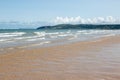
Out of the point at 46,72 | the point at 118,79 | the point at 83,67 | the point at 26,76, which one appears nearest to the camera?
the point at 118,79

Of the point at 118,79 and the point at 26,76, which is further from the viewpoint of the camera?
the point at 26,76

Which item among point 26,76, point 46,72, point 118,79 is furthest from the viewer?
point 46,72

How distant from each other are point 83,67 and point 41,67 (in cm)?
153

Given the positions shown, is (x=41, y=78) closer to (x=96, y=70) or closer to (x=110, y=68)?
(x=96, y=70)

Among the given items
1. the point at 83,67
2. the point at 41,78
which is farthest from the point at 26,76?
the point at 83,67

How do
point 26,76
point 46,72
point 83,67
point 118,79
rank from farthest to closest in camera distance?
point 83,67
point 46,72
point 26,76
point 118,79

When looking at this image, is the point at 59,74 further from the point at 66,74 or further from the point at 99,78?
the point at 99,78

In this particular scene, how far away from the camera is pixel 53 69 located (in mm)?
9133

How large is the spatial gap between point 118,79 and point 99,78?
1.76 ft

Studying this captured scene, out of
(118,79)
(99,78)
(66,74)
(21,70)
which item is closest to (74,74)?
(66,74)

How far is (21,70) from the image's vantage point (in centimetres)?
905

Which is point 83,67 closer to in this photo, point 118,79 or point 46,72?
point 46,72

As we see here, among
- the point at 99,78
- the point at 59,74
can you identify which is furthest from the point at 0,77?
the point at 99,78

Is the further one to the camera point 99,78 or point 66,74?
point 66,74
